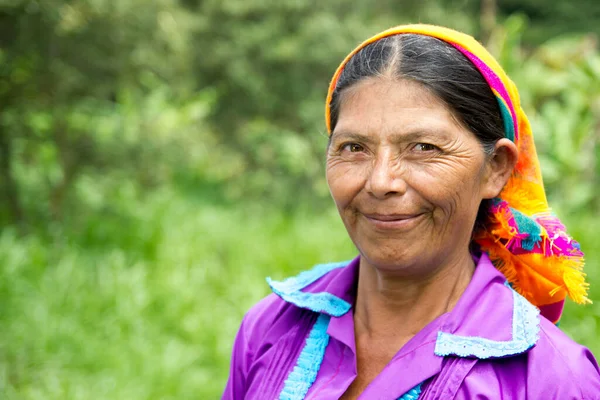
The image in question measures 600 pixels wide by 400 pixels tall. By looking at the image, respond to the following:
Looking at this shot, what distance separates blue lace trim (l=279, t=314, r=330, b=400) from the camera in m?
1.74

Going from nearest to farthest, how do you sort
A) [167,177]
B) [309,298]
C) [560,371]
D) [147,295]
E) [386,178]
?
[560,371] → [386,178] → [309,298] → [147,295] → [167,177]

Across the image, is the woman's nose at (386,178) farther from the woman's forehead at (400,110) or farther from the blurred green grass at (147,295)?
the blurred green grass at (147,295)

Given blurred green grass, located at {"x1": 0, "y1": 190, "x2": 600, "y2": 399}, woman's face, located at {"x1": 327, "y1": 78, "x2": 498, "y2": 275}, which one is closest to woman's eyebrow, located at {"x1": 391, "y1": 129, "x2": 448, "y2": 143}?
woman's face, located at {"x1": 327, "y1": 78, "x2": 498, "y2": 275}

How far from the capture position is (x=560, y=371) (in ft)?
4.91

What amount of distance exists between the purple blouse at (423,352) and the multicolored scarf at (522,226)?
109mm

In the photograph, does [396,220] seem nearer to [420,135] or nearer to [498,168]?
[420,135]

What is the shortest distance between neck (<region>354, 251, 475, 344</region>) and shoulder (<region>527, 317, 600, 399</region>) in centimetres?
29

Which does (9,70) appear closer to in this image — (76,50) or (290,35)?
(76,50)

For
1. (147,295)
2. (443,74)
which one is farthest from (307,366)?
(147,295)

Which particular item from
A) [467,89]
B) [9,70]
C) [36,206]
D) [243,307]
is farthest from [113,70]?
[467,89]

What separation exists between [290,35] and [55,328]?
5.21 meters

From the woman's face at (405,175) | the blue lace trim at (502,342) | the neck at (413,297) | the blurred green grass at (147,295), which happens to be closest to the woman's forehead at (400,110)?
the woman's face at (405,175)

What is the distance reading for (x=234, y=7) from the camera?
28.5 ft

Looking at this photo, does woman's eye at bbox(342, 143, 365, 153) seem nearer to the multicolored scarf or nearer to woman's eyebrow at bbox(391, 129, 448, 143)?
woman's eyebrow at bbox(391, 129, 448, 143)
